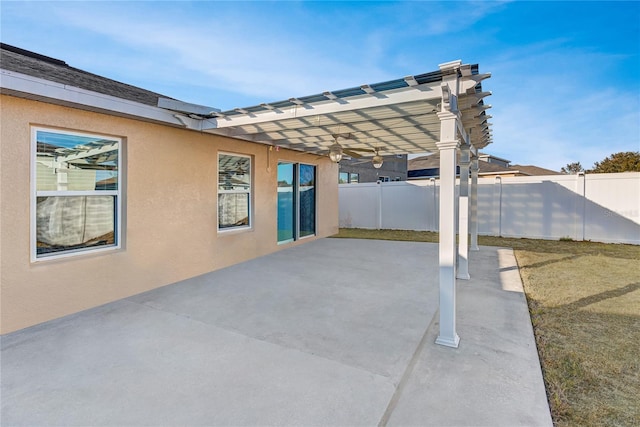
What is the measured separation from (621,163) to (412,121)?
1027 inches

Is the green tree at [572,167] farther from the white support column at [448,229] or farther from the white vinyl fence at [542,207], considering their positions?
the white support column at [448,229]

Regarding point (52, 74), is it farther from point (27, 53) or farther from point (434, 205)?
point (434, 205)

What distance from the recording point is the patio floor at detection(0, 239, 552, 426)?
88.9 inches

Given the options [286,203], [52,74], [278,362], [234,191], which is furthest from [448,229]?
[286,203]

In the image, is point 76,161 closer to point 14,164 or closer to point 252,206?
point 14,164

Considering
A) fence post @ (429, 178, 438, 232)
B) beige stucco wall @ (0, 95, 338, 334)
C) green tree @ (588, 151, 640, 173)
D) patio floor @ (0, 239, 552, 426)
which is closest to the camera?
patio floor @ (0, 239, 552, 426)

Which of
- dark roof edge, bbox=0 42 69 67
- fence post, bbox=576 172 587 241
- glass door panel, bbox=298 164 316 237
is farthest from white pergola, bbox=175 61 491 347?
fence post, bbox=576 172 587 241

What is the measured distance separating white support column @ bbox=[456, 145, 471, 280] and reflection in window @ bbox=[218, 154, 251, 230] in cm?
494

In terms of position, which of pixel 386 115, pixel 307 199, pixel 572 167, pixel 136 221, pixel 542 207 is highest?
pixel 572 167

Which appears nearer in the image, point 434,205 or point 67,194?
point 67,194

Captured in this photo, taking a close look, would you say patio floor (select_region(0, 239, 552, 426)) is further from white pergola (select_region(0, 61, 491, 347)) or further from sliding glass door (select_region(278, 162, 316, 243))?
sliding glass door (select_region(278, 162, 316, 243))

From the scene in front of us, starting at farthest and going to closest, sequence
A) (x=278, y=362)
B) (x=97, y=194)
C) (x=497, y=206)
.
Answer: (x=497, y=206) < (x=97, y=194) < (x=278, y=362)

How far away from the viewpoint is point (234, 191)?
286 inches

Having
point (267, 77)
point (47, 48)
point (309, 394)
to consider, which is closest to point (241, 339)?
point (309, 394)
